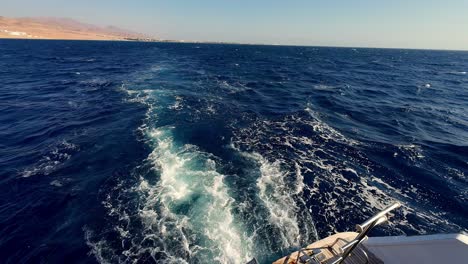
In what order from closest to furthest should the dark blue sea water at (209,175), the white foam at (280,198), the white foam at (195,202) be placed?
1. the white foam at (195,202)
2. the dark blue sea water at (209,175)
3. the white foam at (280,198)

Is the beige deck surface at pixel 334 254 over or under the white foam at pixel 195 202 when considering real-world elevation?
over

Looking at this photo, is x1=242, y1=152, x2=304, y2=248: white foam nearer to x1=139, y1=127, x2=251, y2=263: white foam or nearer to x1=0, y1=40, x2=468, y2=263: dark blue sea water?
x1=0, y1=40, x2=468, y2=263: dark blue sea water

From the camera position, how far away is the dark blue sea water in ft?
37.3

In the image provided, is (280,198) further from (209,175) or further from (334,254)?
(334,254)

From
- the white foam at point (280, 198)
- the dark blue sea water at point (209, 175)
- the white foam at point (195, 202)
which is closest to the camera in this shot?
the white foam at point (195, 202)

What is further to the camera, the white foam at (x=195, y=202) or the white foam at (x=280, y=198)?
the white foam at (x=280, y=198)

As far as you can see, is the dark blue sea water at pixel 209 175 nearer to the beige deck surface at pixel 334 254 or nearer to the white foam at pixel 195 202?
the white foam at pixel 195 202

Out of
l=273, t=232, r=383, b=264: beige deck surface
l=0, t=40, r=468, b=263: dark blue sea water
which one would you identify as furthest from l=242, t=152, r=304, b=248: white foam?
l=273, t=232, r=383, b=264: beige deck surface

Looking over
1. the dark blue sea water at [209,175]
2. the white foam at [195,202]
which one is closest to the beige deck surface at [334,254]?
the dark blue sea water at [209,175]

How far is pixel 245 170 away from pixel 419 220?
36.8 feet

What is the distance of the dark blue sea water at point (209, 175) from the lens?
11367 millimetres

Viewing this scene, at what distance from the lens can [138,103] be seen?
98.6 feet

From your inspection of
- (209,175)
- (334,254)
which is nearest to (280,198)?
(209,175)

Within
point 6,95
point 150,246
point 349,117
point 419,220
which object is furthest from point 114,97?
point 419,220
